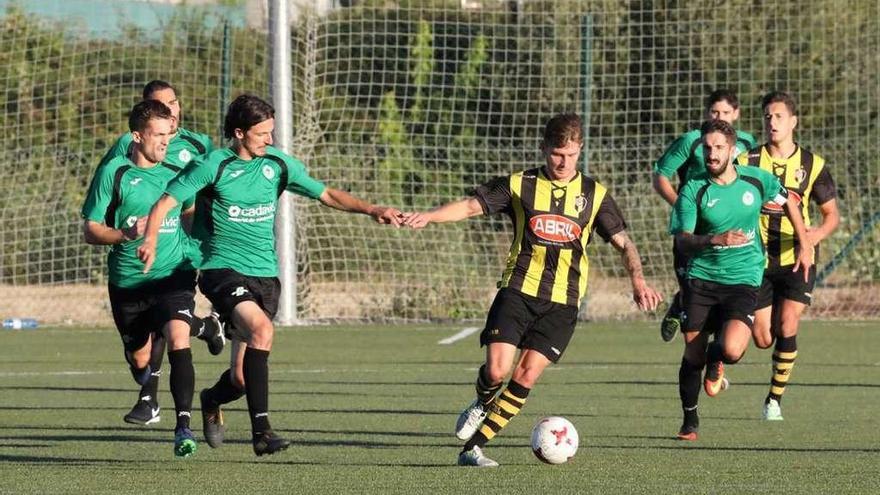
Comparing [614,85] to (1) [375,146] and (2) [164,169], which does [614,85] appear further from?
(2) [164,169]

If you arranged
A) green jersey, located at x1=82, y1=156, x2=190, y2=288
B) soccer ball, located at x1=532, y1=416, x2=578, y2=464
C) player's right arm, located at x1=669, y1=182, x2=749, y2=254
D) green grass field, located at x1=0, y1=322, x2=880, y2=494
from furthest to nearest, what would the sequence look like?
1. player's right arm, located at x1=669, y1=182, x2=749, y2=254
2. green jersey, located at x1=82, y1=156, x2=190, y2=288
3. soccer ball, located at x1=532, y1=416, x2=578, y2=464
4. green grass field, located at x1=0, y1=322, x2=880, y2=494

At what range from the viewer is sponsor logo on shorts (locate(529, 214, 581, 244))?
28.0ft

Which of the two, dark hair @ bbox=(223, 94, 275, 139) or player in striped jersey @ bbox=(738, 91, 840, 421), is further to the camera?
player in striped jersey @ bbox=(738, 91, 840, 421)

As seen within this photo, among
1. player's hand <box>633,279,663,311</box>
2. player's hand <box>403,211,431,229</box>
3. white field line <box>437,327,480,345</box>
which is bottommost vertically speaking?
white field line <box>437,327,480,345</box>

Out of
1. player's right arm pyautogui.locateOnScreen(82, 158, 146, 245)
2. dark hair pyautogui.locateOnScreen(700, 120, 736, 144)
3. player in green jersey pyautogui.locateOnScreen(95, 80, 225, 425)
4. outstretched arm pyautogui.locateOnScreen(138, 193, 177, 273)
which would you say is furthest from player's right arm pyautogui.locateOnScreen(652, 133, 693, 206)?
outstretched arm pyautogui.locateOnScreen(138, 193, 177, 273)

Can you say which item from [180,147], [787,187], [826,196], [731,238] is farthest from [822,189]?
[180,147]

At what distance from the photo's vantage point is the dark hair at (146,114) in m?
9.03

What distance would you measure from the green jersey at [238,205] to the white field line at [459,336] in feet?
28.2

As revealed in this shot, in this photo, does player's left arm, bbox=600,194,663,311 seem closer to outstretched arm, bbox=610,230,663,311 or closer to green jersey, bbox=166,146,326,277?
outstretched arm, bbox=610,230,663,311

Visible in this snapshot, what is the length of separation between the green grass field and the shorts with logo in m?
0.75

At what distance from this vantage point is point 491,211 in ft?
28.0

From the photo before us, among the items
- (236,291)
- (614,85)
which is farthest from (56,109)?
(236,291)

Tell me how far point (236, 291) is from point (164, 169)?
1.29 m

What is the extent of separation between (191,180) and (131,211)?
1.01m
